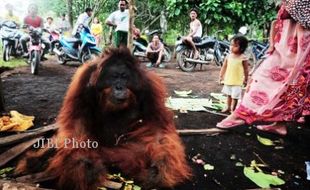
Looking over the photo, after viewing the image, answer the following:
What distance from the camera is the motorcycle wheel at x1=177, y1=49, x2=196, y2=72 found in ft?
31.8

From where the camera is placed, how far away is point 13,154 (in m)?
3.00

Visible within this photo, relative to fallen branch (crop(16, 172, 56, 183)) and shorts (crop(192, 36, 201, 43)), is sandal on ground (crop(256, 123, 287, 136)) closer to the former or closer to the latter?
fallen branch (crop(16, 172, 56, 183))

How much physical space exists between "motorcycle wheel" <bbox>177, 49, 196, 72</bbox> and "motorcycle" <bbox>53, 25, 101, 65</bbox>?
209 centimetres

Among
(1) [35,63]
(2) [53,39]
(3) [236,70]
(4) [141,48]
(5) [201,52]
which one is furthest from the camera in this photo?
(2) [53,39]

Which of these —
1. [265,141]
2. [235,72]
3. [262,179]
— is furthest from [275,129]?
[262,179]

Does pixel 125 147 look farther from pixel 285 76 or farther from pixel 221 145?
pixel 285 76

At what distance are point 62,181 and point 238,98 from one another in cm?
290

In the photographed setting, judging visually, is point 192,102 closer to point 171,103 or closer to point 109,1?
point 171,103

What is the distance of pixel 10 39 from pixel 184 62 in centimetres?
461

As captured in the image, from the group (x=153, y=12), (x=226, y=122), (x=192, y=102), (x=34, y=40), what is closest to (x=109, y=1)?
(x=153, y=12)

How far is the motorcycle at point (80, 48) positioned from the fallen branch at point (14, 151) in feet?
19.9

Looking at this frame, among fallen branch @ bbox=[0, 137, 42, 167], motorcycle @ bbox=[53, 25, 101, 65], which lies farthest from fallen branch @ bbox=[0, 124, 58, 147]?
motorcycle @ bbox=[53, 25, 101, 65]

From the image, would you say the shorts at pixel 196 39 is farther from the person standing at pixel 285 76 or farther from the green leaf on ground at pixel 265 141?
the green leaf on ground at pixel 265 141

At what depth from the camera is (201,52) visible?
10242mm
